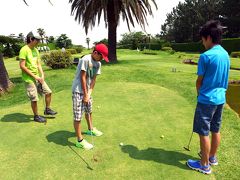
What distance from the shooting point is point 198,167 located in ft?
14.4

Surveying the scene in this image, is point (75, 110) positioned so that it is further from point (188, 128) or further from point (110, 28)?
point (110, 28)

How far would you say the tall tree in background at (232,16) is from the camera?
2627 inches

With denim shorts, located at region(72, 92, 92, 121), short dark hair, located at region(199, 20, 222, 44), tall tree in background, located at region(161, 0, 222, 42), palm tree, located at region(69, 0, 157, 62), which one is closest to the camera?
short dark hair, located at region(199, 20, 222, 44)

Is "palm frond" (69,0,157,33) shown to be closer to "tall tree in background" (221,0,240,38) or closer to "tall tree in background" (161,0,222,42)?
"tall tree in background" (221,0,240,38)

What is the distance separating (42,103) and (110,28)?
578 inches

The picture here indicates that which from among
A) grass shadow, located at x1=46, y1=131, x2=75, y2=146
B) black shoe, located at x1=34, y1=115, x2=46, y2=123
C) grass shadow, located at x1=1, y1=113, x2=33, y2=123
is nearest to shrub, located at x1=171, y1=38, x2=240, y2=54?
grass shadow, located at x1=1, y1=113, x2=33, y2=123

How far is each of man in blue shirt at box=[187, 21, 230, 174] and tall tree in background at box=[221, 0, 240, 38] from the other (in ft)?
222

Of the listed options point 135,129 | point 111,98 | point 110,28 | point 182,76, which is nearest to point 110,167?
point 135,129

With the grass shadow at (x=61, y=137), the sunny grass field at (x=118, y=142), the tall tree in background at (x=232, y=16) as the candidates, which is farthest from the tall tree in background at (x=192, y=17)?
the grass shadow at (x=61, y=137)

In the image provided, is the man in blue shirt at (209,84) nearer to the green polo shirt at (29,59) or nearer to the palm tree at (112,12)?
the green polo shirt at (29,59)

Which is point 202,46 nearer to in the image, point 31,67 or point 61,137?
point 31,67

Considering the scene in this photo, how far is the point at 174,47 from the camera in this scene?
61.5 metres

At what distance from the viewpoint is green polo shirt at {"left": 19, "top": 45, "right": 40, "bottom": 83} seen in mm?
6527

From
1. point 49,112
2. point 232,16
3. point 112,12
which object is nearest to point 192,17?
point 232,16
